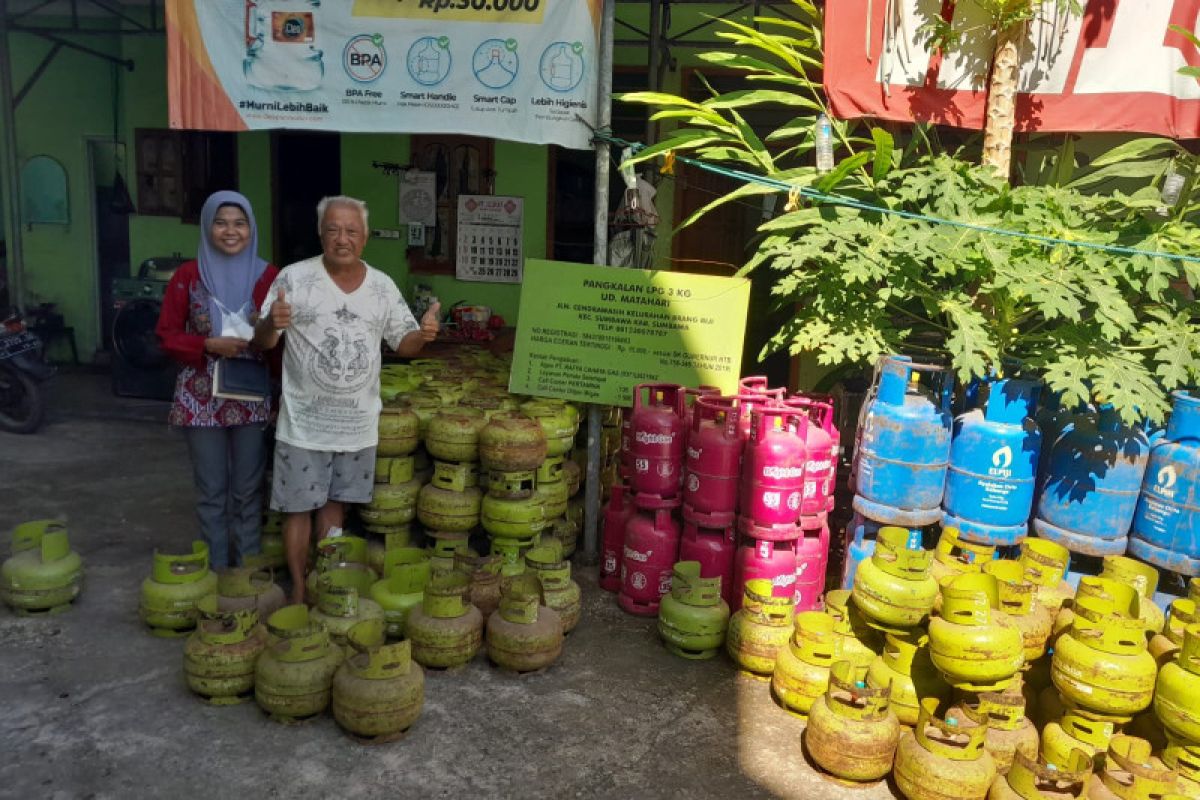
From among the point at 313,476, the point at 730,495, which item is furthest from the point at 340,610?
the point at 730,495

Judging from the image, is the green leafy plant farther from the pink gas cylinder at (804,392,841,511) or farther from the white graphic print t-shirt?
the white graphic print t-shirt

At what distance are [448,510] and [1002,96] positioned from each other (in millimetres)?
3937

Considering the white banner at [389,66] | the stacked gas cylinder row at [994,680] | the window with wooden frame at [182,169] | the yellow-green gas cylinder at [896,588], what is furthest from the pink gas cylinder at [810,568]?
the window with wooden frame at [182,169]

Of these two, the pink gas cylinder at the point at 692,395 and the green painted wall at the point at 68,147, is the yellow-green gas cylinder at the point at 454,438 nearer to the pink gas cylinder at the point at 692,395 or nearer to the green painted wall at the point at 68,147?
the pink gas cylinder at the point at 692,395

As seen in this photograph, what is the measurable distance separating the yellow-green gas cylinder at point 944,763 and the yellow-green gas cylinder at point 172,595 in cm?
337

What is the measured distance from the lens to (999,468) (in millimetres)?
4719

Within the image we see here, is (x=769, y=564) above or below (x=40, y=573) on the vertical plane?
above

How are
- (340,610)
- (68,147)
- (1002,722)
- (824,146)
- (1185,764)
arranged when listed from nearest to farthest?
(1185,764), (1002,722), (340,610), (824,146), (68,147)

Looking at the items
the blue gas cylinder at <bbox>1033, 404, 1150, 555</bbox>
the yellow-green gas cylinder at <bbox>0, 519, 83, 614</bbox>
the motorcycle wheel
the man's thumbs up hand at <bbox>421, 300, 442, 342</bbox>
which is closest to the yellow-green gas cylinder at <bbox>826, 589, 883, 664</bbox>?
the blue gas cylinder at <bbox>1033, 404, 1150, 555</bbox>

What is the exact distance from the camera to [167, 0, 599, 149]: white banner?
530 cm

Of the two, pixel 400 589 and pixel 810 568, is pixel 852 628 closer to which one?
pixel 810 568

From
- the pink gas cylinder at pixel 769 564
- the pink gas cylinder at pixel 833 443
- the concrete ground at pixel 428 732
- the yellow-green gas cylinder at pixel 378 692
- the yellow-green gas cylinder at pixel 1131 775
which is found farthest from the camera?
the pink gas cylinder at pixel 833 443

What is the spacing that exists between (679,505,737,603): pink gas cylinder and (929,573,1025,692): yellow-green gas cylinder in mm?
1356

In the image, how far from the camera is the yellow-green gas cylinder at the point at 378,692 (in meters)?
3.76
